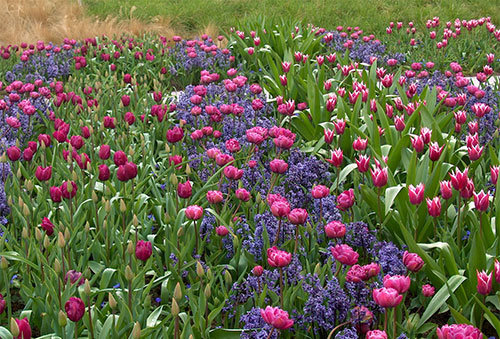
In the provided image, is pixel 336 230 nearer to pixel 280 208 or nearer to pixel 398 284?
pixel 280 208

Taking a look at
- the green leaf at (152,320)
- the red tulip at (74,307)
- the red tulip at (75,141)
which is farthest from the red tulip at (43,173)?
the red tulip at (74,307)

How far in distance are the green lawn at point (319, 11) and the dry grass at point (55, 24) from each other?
0.50 m

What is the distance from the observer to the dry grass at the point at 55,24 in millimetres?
8406

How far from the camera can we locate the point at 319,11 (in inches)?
388

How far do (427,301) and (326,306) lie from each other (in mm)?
491

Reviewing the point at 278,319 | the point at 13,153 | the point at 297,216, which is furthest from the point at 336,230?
the point at 13,153

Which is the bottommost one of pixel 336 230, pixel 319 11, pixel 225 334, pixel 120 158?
pixel 225 334

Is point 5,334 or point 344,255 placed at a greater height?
point 344,255

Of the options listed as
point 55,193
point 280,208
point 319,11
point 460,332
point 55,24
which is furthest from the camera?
point 319,11

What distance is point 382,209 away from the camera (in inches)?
111

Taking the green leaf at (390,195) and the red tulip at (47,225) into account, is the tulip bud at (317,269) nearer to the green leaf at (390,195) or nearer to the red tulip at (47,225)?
the green leaf at (390,195)

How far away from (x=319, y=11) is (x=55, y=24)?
422 centimetres

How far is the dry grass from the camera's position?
27.6ft

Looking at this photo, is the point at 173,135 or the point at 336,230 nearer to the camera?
the point at 336,230
